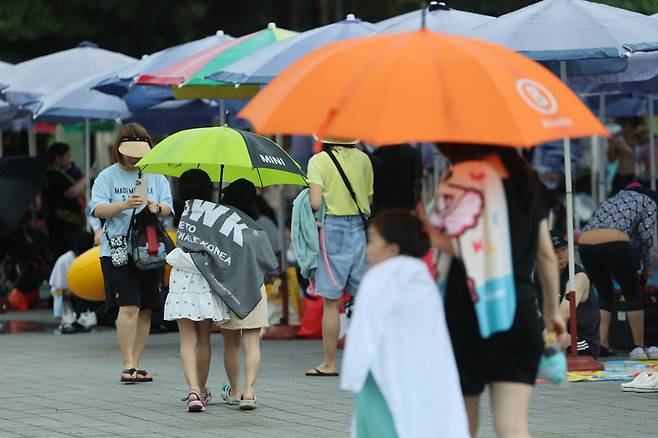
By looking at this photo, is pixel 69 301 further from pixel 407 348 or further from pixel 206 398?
pixel 407 348

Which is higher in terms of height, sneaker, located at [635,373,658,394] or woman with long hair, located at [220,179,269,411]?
woman with long hair, located at [220,179,269,411]

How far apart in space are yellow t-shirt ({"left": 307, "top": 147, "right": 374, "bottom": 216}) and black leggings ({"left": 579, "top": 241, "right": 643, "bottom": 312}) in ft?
7.36

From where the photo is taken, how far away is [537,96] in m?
5.59

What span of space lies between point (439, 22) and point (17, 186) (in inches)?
234

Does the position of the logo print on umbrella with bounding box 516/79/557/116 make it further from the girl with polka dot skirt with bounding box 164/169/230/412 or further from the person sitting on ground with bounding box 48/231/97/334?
the person sitting on ground with bounding box 48/231/97/334

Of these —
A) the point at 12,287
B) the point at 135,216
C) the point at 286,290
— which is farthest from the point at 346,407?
the point at 12,287

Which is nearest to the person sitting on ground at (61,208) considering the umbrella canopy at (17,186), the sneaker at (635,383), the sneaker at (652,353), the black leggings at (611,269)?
the umbrella canopy at (17,186)

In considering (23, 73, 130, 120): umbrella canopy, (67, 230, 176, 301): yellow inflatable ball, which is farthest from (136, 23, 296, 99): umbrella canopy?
(23, 73, 130, 120): umbrella canopy

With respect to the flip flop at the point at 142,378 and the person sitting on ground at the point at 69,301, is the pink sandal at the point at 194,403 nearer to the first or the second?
the flip flop at the point at 142,378

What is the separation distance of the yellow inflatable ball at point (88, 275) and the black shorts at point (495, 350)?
7832 mm

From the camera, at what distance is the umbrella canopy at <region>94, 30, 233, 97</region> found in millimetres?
15022

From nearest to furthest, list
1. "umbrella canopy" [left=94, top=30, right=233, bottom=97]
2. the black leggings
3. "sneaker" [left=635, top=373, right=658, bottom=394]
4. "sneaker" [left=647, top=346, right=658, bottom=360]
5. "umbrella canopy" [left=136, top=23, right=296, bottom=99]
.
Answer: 1. "sneaker" [left=635, top=373, right=658, bottom=394]
2. the black leggings
3. "sneaker" [left=647, top=346, right=658, bottom=360]
4. "umbrella canopy" [left=136, top=23, right=296, bottom=99]
5. "umbrella canopy" [left=94, top=30, right=233, bottom=97]

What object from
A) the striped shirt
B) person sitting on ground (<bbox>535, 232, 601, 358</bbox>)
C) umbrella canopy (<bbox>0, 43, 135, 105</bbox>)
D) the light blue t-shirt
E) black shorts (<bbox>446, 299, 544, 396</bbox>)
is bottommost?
person sitting on ground (<bbox>535, 232, 601, 358</bbox>)

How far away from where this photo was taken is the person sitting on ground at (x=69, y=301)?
49.9ft
